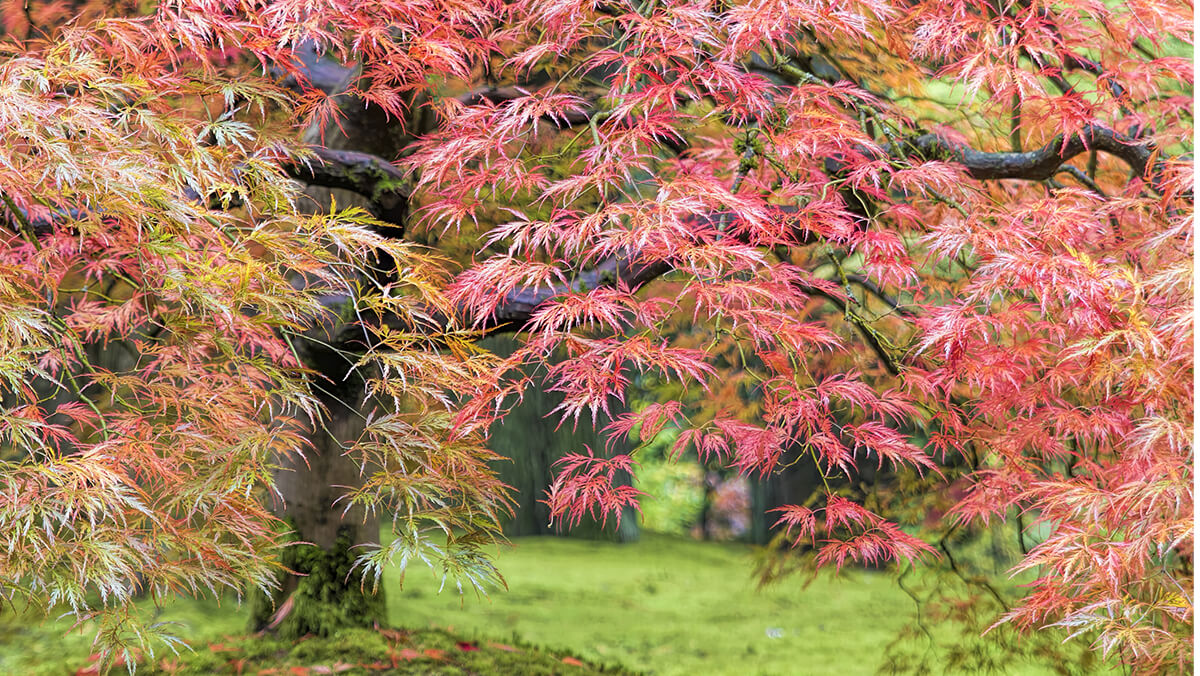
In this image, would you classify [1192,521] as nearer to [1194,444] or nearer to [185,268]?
[1194,444]

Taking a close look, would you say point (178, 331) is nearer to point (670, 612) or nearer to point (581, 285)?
point (581, 285)

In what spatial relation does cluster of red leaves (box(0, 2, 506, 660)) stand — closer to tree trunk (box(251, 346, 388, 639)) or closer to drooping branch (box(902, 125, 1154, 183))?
tree trunk (box(251, 346, 388, 639))

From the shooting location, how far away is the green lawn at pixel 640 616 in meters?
3.82

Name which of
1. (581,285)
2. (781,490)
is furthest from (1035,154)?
(781,490)

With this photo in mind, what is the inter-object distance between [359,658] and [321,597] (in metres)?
0.27

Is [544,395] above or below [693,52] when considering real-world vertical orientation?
below

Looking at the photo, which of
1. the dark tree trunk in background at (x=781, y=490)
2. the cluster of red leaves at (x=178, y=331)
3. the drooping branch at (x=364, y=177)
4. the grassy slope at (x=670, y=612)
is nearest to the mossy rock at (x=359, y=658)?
the grassy slope at (x=670, y=612)

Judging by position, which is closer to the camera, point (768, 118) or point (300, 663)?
point (768, 118)

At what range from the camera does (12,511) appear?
1.77m

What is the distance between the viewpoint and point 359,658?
3.23 m

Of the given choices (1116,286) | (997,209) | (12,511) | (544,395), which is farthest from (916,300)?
(544,395)

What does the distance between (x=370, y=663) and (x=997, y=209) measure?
2338 millimetres

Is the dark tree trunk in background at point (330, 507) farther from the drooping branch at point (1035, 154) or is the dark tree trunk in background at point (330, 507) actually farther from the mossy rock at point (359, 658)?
the drooping branch at point (1035, 154)

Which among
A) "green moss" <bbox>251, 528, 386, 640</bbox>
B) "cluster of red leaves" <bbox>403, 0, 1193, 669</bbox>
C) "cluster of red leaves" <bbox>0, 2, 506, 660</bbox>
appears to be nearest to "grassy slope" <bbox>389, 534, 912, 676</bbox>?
"green moss" <bbox>251, 528, 386, 640</bbox>
